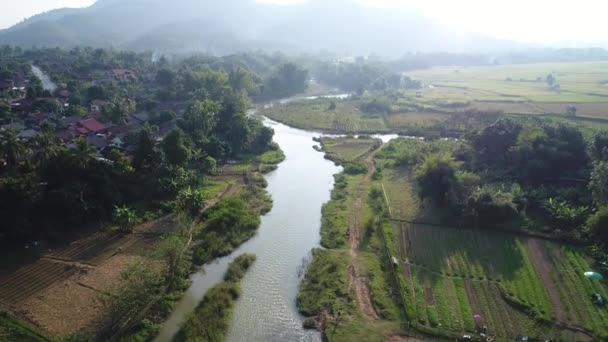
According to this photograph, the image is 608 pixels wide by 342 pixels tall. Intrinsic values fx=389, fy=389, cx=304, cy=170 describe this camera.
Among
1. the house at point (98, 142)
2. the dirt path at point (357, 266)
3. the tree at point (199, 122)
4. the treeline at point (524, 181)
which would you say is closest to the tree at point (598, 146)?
the treeline at point (524, 181)

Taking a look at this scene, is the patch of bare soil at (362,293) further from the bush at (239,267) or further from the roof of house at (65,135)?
the roof of house at (65,135)

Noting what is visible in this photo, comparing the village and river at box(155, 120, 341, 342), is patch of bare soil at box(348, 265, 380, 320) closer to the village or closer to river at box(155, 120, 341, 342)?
river at box(155, 120, 341, 342)

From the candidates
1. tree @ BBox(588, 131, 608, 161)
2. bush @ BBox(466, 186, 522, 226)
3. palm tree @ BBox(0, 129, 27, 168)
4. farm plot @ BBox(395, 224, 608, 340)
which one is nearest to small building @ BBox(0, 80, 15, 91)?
palm tree @ BBox(0, 129, 27, 168)

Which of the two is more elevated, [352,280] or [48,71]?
[48,71]

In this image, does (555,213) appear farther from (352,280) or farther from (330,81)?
(330,81)

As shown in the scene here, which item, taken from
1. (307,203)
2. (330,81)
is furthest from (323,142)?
(330,81)

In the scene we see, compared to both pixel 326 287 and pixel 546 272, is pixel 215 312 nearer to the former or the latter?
pixel 326 287
